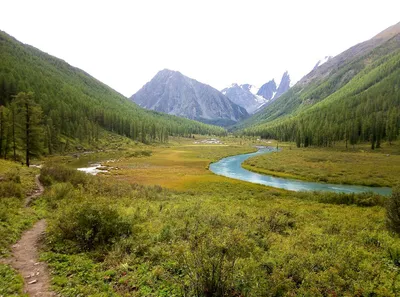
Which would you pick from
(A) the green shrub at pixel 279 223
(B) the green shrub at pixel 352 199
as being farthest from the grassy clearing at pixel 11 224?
(B) the green shrub at pixel 352 199

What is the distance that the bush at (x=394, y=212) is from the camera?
Result: 1939 centimetres

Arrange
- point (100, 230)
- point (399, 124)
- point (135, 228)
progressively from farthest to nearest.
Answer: point (399, 124)
point (135, 228)
point (100, 230)

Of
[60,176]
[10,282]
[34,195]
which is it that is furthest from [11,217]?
[60,176]

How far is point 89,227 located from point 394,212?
25.0 metres

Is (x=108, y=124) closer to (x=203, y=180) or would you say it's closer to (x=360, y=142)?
(x=203, y=180)

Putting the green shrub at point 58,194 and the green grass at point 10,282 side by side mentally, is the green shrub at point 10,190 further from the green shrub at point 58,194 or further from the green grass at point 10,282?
the green grass at point 10,282

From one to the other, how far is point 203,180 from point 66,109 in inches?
4881

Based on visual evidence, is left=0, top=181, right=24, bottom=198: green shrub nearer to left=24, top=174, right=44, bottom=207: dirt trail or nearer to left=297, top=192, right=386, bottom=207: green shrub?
left=24, top=174, right=44, bottom=207: dirt trail

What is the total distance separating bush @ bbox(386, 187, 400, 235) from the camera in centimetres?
1939

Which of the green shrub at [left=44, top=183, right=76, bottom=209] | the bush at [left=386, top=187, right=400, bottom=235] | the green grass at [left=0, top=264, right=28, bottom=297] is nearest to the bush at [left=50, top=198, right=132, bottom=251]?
the green grass at [left=0, top=264, right=28, bottom=297]

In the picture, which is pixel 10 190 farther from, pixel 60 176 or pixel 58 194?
pixel 60 176

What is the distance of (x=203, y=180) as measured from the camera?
5812 centimetres

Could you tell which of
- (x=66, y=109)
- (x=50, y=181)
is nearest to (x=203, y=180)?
(x=50, y=181)

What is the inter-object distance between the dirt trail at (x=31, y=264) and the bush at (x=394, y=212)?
2504 cm
